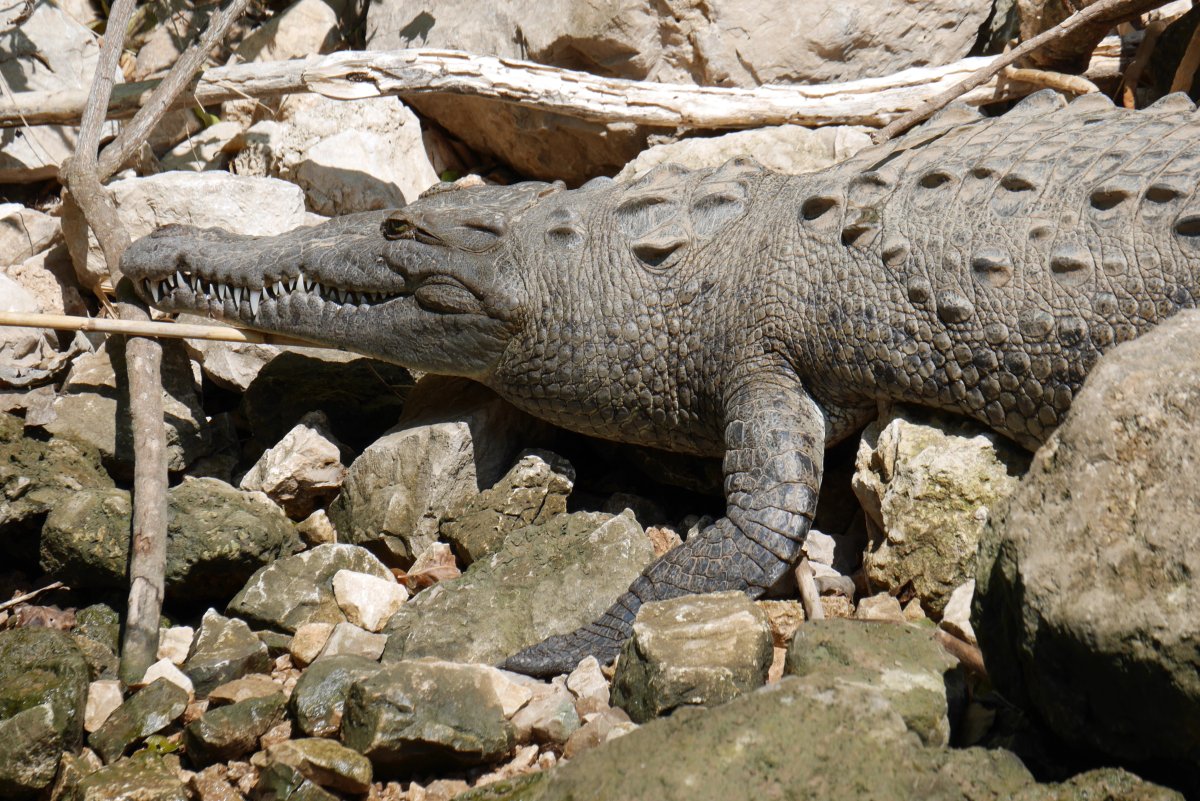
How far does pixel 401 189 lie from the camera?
6672 mm

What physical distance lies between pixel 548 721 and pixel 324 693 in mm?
679

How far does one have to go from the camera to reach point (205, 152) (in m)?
7.09

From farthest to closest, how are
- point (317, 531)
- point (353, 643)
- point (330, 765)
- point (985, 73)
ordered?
point (985, 73), point (317, 531), point (353, 643), point (330, 765)

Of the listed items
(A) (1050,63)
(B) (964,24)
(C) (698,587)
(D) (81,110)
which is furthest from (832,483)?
(D) (81,110)

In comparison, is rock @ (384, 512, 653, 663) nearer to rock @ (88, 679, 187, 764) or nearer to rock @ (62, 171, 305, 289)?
rock @ (88, 679, 187, 764)

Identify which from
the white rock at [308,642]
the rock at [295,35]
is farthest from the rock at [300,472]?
the rock at [295,35]

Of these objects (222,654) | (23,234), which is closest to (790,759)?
(222,654)

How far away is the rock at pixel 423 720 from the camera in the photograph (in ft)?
10.7

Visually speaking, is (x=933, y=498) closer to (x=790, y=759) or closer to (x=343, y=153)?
(x=790, y=759)

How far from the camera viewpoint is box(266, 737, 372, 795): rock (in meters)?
3.23

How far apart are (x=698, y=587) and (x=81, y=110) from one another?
4.28m

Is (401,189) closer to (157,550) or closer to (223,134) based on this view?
(223,134)

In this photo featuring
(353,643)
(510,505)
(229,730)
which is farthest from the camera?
(510,505)

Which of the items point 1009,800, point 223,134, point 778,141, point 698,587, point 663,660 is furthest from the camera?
point 223,134
